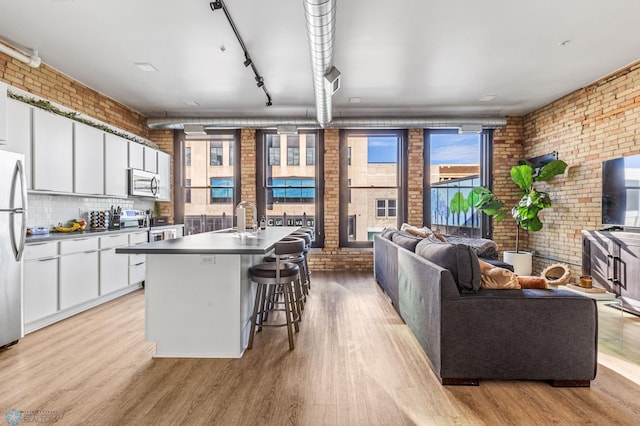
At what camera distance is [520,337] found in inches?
89.9

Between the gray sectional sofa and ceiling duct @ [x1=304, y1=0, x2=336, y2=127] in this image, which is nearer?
the gray sectional sofa

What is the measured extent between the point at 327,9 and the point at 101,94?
14.9 feet

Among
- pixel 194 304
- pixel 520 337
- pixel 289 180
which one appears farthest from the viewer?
pixel 289 180

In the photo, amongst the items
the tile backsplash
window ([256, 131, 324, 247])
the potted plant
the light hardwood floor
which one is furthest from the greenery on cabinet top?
the potted plant

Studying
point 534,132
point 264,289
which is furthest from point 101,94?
point 534,132

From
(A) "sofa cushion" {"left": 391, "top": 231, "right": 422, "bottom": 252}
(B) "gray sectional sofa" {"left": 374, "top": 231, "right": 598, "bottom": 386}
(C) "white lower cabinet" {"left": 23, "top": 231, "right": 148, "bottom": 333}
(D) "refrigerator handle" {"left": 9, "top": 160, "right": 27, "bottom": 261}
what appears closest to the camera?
(B) "gray sectional sofa" {"left": 374, "top": 231, "right": 598, "bottom": 386}

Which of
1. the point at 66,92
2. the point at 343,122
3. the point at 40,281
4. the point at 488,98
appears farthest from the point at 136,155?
the point at 488,98

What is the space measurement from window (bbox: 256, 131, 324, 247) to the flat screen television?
15.1ft

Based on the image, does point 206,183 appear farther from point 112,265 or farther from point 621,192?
point 621,192

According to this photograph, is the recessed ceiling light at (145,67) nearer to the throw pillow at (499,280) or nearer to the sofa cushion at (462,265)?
the sofa cushion at (462,265)

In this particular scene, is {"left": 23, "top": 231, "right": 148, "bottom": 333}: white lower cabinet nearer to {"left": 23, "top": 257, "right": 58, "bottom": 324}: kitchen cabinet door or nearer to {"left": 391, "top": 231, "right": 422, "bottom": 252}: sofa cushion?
{"left": 23, "top": 257, "right": 58, "bottom": 324}: kitchen cabinet door

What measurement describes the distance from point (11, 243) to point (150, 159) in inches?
126

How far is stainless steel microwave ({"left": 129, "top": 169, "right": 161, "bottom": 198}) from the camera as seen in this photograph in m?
5.36

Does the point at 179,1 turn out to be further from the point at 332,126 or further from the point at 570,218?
the point at 570,218
